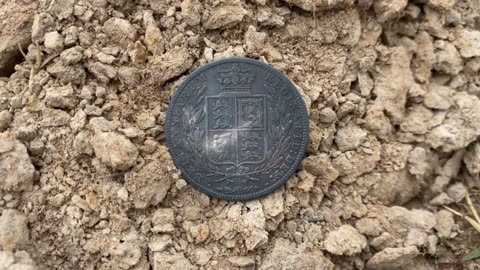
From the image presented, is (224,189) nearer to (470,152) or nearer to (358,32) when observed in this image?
(358,32)

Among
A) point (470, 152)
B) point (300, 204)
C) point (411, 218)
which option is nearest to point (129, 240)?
point (300, 204)

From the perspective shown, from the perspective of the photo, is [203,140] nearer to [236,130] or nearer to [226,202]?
[236,130]

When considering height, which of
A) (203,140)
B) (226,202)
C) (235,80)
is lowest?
(226,202)

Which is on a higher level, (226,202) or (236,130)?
(236,130)

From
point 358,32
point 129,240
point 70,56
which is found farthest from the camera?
point 358,32

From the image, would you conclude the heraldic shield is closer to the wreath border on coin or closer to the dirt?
the wreath border on coin

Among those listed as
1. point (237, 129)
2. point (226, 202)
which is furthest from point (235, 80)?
point (226, 202)
